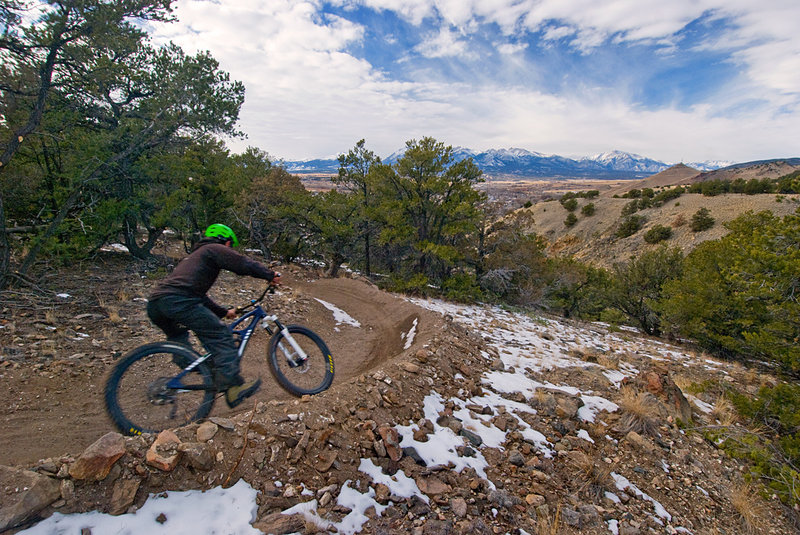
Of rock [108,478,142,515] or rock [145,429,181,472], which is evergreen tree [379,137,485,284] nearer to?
rock [145,429,181,472]

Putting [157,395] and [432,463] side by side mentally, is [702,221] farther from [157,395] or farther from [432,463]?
[157,395]

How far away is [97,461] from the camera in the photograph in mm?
2670

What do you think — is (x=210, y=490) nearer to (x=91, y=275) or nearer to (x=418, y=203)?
(x=91, y=275)

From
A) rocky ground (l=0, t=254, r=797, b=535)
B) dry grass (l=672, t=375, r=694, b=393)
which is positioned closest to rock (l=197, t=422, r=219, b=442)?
rocky ground (l=0, t=254, r=797, b=535)

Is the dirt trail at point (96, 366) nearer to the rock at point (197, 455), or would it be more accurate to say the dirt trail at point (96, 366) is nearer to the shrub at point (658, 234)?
the rock at point (197, 455)

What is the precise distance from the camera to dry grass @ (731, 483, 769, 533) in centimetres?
395

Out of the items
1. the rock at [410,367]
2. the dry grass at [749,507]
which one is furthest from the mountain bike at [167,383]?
the dry grass at [749,507]

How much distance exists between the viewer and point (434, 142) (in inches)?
649

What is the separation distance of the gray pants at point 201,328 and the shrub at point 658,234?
46.4 meters

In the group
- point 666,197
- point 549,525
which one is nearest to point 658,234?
point 666,197

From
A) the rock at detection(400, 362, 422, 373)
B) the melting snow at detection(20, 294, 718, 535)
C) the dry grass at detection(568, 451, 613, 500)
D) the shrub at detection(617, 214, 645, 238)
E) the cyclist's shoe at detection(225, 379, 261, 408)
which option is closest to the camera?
the melting snow at detection(20, 294, 718, 535)

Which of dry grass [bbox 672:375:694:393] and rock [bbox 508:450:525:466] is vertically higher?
rock [bbox 508:450:525:466]

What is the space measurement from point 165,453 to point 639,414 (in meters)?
6.26

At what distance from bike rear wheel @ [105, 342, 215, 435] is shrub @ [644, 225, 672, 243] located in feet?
153
